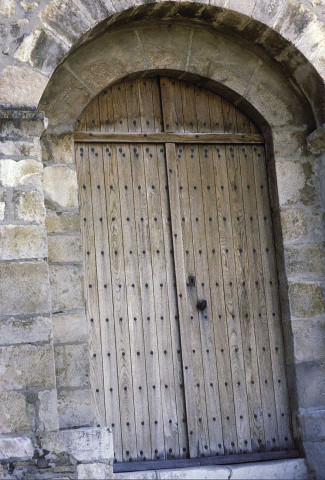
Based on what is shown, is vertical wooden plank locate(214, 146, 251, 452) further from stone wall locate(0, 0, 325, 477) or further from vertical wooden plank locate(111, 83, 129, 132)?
vertical wooden plank locate(111, 83, 129, 132)

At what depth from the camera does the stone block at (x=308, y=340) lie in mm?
5422

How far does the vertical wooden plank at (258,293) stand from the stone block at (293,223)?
22 centimetres

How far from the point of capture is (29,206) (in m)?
4.66

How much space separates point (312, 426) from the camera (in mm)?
5297

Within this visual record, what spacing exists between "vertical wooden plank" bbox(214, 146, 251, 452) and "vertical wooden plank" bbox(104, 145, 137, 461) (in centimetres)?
73

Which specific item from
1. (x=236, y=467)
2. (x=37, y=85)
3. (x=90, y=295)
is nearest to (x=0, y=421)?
(x=90, y=295)

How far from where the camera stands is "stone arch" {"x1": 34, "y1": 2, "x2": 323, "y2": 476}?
537 centimetres

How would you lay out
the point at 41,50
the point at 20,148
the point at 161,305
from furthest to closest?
the point at 161,305
the point at 41,50
the point at 20,148

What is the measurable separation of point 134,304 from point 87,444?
1.11m

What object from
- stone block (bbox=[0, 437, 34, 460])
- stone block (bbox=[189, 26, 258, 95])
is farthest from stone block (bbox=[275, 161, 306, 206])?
stone block (bbox=[0, 437, 34, 460])

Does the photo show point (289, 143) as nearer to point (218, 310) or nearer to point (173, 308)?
point (218, 310)

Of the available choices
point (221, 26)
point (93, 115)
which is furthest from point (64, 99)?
point (221, 26)

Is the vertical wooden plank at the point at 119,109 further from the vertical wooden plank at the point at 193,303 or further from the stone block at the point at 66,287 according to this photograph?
the stone block at the point at 66,287

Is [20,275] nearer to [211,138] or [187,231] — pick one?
[187,231]
